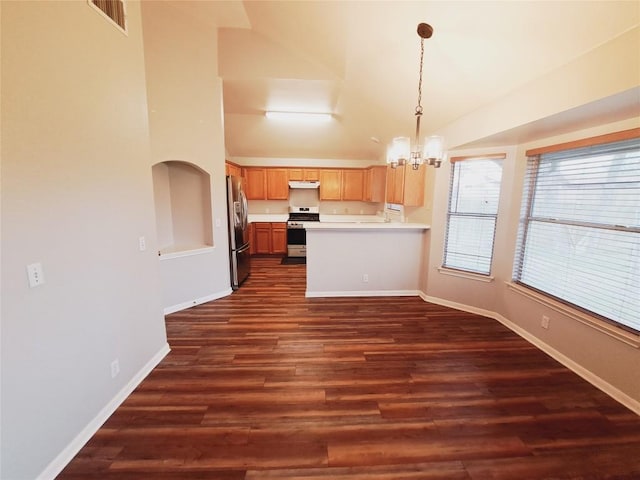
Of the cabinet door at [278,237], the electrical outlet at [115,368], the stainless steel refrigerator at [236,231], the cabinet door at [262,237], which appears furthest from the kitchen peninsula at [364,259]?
the cabinet door at [262,237]

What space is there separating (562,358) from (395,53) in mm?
3342

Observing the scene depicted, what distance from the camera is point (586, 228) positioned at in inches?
87.9

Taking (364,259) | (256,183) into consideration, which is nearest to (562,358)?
(364,259)

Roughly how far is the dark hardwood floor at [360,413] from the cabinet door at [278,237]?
11.0 ft

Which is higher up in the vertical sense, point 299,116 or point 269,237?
point 299,116

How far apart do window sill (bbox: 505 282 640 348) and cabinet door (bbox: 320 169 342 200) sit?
4221mm

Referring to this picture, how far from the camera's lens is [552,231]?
2.53m

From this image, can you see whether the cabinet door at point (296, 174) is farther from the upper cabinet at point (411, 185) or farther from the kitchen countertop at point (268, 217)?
the upper cabinet at point (411, 185)

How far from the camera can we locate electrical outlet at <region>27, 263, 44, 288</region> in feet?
4.06

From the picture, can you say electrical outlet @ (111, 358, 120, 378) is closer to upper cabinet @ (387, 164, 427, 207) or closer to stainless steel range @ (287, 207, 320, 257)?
upper cabinet @ (387, 164, 427, 207)

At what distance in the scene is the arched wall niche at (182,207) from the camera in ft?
11.6

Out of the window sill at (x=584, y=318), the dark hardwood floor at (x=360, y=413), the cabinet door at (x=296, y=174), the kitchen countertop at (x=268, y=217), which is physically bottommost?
the dark hardwood floor at (x=360, y=413)

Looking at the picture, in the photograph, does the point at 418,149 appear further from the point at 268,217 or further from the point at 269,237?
the point at 268,217

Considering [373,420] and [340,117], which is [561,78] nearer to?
[373,420]
